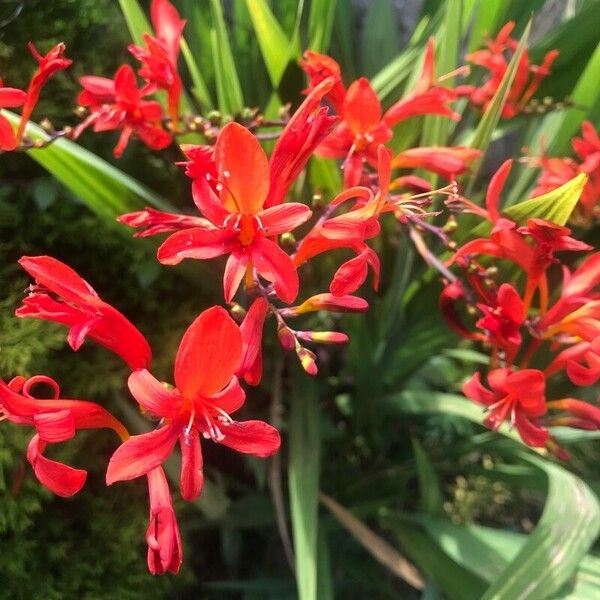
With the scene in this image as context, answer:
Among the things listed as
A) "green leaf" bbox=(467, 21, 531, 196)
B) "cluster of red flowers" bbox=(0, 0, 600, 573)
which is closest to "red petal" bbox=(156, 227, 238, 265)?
"cluster of red flowers" bbox=(0, 0, 600, 573)

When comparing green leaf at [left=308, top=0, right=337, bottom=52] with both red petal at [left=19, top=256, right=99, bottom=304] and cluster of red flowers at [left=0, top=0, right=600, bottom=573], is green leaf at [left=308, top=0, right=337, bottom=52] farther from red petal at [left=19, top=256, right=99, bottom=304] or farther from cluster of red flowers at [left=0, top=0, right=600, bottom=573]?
red petal at [left=19, top=256, right=99, bottom=304]

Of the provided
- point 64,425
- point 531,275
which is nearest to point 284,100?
point 531,275

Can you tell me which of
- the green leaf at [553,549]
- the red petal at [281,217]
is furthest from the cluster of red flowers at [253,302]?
the green leaf at [553,549]

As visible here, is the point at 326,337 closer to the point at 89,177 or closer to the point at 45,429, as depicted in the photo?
the point at 45,429

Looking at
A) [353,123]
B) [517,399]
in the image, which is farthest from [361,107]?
[517,399]

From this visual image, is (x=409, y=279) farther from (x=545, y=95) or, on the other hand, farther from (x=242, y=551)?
(x=242, y=551)
